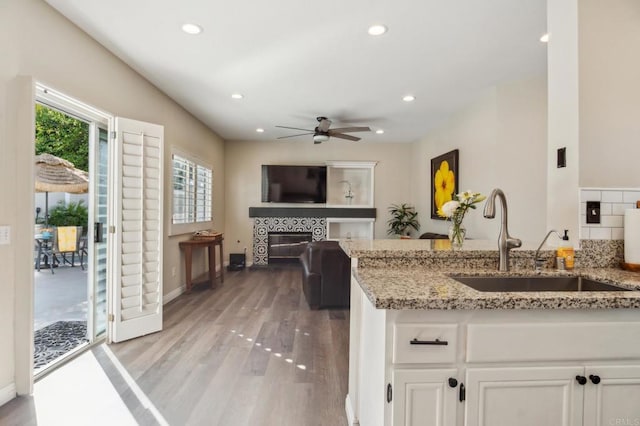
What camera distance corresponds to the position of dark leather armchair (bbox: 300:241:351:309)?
3.83m

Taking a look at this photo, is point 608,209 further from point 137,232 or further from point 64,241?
point 64,241

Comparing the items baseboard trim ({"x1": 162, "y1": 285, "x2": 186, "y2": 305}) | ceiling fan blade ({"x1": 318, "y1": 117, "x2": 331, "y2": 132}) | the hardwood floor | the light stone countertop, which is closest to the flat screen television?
ceiling fan blade ({"x1": 318, "y1": 117, "x2": 331, "y2": 132})

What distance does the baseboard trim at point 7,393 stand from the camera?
1939 millimetres

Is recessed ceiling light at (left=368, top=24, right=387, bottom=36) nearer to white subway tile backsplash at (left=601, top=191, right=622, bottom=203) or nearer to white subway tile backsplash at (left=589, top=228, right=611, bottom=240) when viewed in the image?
white subway tile backsplash at (left=601, top=191, right=622, bottom=203)

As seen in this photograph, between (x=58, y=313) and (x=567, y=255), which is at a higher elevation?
(x=567, y=255)

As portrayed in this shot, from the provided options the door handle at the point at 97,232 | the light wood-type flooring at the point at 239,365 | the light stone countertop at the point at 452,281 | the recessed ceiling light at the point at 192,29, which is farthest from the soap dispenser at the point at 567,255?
the door handle at the point at 97,232

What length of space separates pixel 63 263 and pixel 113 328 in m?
4.32

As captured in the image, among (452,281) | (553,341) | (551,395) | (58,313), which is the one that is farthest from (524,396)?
(58,313)

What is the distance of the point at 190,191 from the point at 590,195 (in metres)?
4.74

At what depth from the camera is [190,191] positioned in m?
4.93

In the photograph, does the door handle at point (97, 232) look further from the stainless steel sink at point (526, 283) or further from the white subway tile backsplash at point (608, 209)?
the white subway tile backsplash at point (608, 209)

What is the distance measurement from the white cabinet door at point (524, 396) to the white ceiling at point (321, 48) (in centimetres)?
234

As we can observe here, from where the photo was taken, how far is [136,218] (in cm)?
298

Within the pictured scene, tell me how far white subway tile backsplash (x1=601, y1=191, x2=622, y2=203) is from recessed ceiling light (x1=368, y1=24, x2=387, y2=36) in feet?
6.27
